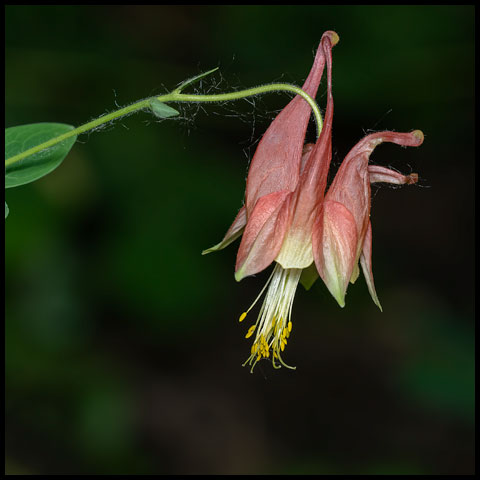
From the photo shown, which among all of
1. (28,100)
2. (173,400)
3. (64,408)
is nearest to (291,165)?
(28,100)

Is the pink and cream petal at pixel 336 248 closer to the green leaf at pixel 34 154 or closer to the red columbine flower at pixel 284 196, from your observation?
the red columbine flower at pixel 284 196

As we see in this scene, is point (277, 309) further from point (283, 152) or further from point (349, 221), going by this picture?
point (283, 152)

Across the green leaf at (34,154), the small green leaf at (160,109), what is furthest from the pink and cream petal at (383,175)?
the green leaf at (34,154)

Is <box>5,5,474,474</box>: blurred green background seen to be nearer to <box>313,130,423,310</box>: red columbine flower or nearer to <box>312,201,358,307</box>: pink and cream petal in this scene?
<box>313,130,423,310</box>: red columbine flower

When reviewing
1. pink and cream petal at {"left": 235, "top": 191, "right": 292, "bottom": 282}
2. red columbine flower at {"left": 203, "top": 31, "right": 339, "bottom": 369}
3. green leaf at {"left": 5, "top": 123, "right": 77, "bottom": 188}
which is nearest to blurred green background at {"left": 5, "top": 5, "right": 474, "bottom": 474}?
green leaf at {"left": 5, "top": 123, "right": 77, "bottom": 188}

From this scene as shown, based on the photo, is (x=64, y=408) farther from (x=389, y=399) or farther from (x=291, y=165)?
(x=291, y=165)

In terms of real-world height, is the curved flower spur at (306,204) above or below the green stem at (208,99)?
below

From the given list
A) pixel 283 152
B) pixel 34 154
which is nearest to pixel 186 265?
pixel 34 154

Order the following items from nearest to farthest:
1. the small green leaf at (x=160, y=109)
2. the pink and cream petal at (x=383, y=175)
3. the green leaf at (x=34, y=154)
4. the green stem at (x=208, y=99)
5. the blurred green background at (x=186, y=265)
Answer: the green stem at (x=208, y=99) → the small green leaf at (x=160, y=109) → the pink and cream petal at (x=383, y=175) → the green leaf at (x=34, y=154) → the blurred green background at (x=186, y=265)
